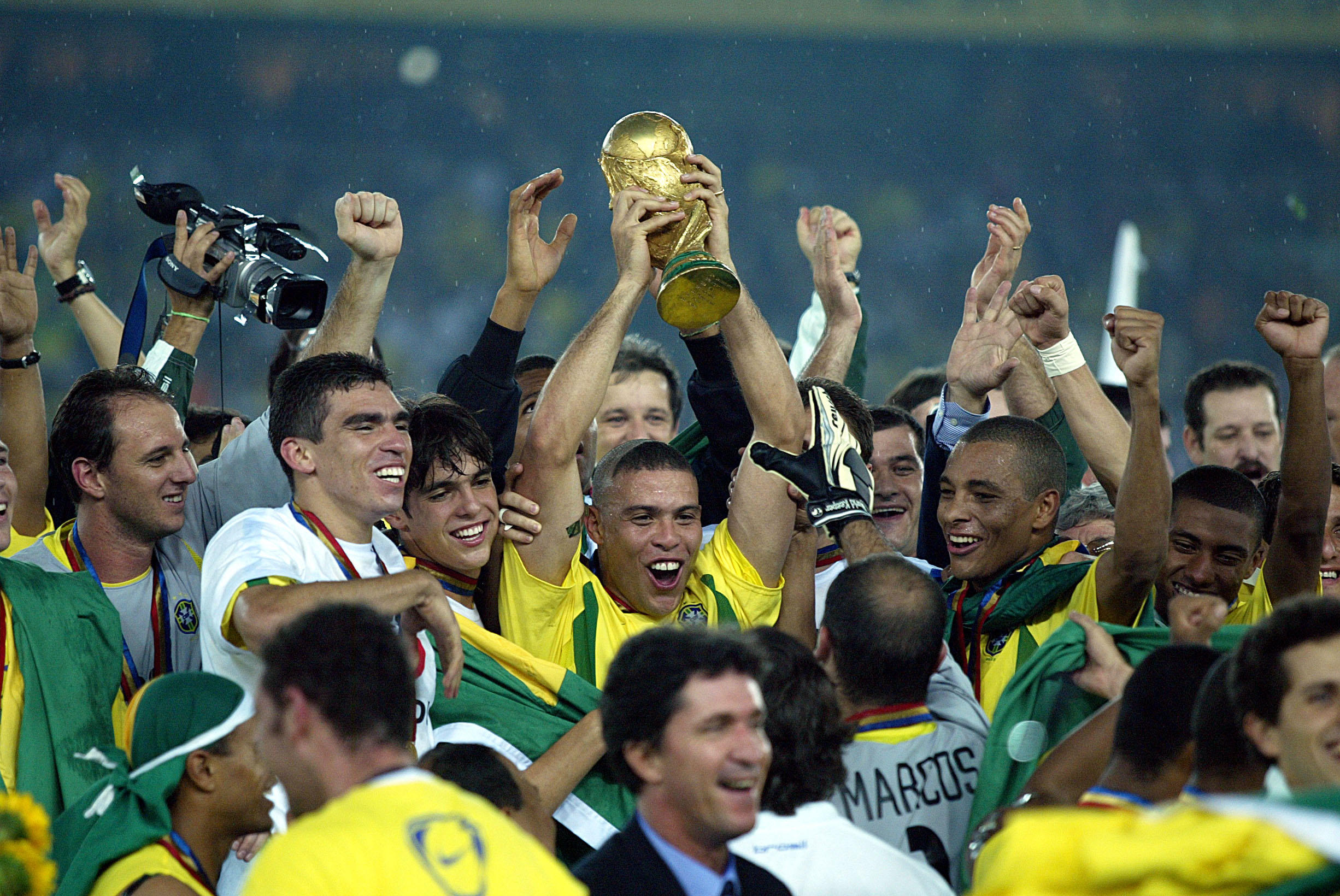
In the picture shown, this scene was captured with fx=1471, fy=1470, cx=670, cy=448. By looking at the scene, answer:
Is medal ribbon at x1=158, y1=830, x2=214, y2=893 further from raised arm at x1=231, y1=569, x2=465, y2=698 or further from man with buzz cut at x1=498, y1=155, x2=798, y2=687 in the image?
man with buzz cut at x1=498, y1=155, x2=798, y2=687

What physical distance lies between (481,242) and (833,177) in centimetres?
281

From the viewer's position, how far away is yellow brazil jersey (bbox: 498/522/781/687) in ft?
11.2

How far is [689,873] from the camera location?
212 cm

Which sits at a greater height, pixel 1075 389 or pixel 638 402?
pixel 1075 389

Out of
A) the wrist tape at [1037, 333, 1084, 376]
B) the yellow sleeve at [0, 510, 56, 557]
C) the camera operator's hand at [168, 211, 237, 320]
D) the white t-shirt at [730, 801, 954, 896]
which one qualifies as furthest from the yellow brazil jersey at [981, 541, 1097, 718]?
the yellow sleeve at [0, 510, 56, 557]

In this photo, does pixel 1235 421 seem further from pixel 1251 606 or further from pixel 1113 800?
pixel 1113 800

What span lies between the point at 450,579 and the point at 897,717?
1.15 metres

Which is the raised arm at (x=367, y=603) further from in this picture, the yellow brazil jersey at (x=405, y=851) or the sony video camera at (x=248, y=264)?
the sony video camera at (x=248, y=264)

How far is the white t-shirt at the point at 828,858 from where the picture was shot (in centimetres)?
236

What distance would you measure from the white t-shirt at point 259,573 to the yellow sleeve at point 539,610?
32 centimetres

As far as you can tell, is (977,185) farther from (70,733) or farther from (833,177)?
(70,733)

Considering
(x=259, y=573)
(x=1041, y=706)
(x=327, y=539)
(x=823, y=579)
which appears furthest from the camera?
(x=823, y=579)

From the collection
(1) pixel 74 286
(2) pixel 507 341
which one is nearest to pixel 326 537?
(2) pixel 507 341

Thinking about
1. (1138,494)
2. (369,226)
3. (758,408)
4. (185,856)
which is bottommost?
(185,856)
